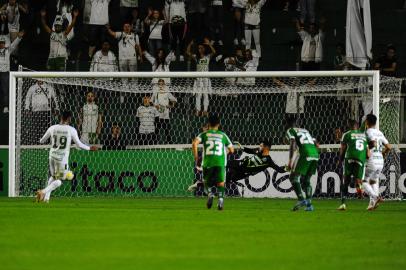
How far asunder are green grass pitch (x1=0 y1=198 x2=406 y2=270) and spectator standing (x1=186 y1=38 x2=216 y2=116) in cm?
630

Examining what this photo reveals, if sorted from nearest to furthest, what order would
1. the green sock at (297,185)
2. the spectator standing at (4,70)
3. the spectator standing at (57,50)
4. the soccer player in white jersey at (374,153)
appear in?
the green sock at (297,185) < the soccer player in white jersey at (374,153) < the spectator standing at (4,70) < the spectator standing at (57,50)

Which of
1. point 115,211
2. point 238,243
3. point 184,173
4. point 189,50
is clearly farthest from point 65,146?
point 238,243

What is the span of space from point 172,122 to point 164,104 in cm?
59

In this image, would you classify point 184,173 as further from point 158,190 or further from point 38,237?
point 38,237

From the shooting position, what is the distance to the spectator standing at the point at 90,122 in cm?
2495

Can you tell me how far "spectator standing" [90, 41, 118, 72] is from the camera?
87.5 feet

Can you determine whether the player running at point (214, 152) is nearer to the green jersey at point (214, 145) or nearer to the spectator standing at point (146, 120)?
the green jersey at point (214, 145)

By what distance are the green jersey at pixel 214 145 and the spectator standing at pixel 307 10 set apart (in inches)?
362

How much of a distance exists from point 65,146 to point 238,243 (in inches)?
382

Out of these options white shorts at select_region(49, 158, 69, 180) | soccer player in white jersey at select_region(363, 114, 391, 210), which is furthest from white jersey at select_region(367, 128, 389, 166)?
white shorts at select_region(49, 158, 69, 180)

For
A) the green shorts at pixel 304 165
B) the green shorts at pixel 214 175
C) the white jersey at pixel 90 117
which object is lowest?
the green shorts at pixel 214 175

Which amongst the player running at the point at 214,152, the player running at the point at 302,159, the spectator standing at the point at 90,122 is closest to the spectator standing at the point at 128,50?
the spectator standing at the point at 90,122

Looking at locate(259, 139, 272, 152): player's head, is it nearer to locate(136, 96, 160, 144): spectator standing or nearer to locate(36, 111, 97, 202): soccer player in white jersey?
locate(136, 96, 160, 144): spectator standing

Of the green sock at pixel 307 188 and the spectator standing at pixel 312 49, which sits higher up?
the spectator standing at pixel 312 49
